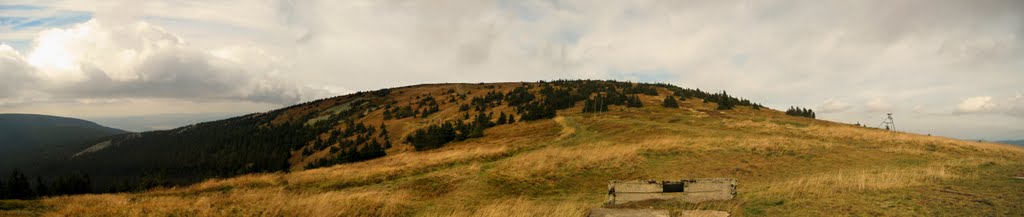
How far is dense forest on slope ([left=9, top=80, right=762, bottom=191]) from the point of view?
58.5 m

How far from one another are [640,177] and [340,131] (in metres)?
89.4

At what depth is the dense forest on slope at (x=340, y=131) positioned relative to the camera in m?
58.5

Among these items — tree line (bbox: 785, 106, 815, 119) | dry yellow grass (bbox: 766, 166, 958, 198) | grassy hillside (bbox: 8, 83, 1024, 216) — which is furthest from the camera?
tree line (bbox: 785, 106, 815, 119)

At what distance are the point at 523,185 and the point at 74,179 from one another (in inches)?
3382

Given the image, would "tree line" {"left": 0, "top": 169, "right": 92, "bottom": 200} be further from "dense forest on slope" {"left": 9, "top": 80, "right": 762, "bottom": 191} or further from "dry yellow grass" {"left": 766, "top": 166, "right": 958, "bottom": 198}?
"dry yellow grass" {"left": 766, "top": 166, "right": 958, "bottom": 198}

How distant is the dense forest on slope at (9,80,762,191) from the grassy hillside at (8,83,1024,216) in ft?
74.7

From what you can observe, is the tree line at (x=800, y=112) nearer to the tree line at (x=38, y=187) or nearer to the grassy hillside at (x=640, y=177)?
the grassy hillside at (x=640, y=177)

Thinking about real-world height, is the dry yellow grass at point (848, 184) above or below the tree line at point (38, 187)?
above

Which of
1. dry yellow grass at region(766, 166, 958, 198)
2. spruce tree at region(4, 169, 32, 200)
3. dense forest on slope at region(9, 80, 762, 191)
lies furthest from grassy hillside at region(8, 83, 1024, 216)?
spruce tree at region(4, 169, 32, 200)

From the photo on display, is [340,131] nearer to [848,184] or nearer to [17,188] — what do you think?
[17,188]

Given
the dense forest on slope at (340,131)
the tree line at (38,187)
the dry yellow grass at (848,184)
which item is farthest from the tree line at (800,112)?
the tree line at (38,187)

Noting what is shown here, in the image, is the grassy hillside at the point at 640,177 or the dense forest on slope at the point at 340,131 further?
the dense forest on slope at the point at 340,131

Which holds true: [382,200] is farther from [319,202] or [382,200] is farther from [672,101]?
[672,101]

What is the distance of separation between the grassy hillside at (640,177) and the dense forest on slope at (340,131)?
22.8 metres
